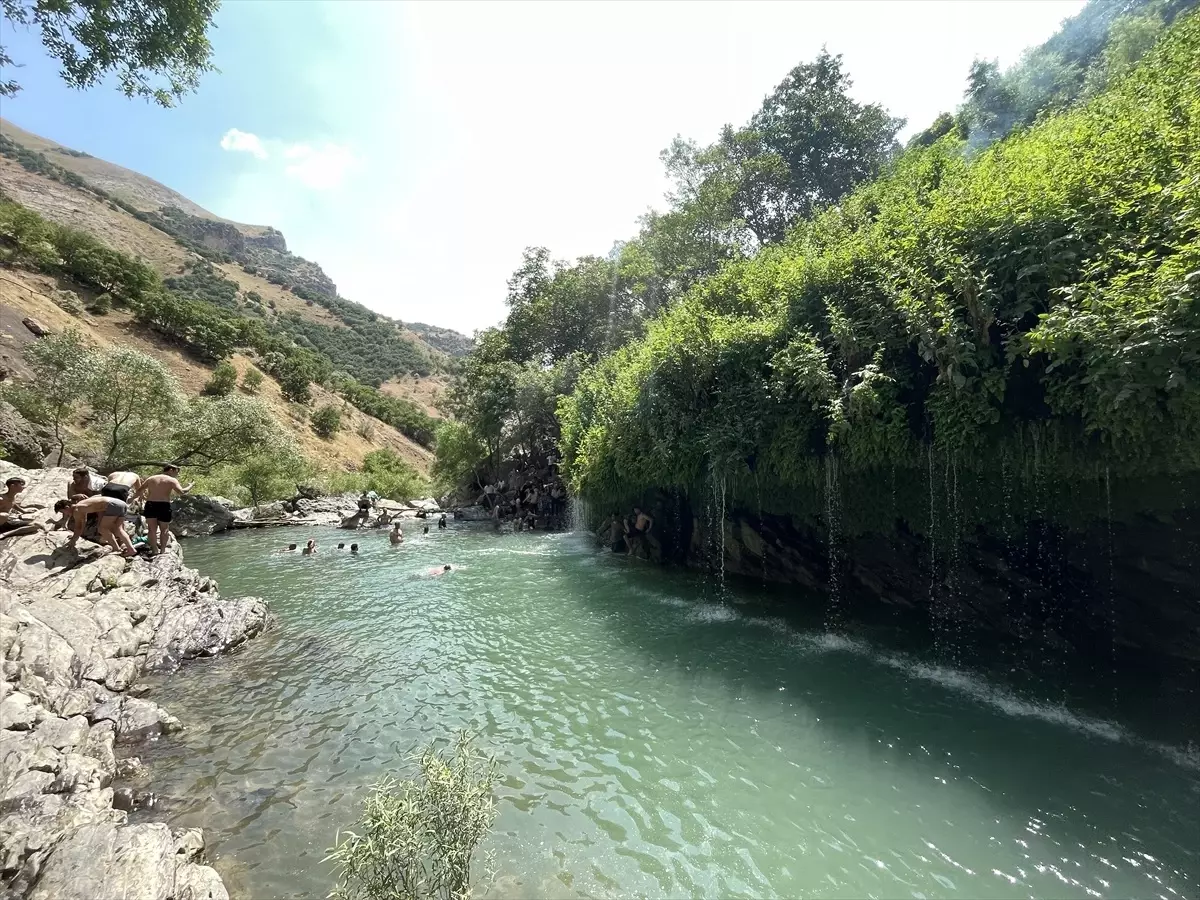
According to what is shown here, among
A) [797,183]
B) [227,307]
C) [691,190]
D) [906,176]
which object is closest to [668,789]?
[906,176]

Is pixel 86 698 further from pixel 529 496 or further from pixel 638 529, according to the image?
pixel 529 496

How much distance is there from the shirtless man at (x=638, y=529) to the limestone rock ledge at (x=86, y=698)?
1333 cm

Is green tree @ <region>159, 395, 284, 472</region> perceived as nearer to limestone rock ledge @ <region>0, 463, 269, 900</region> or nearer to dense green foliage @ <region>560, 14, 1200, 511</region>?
limestone rock ledge @ <region>0, 463, 269, 900</region>

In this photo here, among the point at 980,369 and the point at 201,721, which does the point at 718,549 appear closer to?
the point at 980,369

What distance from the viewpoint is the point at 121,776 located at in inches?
285

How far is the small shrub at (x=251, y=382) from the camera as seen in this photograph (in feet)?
208

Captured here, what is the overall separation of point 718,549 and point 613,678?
28.4 ft

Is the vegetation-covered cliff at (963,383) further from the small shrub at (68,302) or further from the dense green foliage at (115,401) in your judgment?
the small shrub at (68,302)

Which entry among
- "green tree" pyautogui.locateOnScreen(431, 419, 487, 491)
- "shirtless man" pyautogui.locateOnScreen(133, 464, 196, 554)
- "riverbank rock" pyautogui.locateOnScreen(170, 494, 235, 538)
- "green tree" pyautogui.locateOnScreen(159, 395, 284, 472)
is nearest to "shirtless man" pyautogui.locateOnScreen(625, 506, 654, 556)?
"shirtless man" pyautogui.locateOnScreen(133, 464, 196, 554)

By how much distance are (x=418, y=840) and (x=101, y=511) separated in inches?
563

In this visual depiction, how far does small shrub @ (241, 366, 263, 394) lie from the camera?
208 feet

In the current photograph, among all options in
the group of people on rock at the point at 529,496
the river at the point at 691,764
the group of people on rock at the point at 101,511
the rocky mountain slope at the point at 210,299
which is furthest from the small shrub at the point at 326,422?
the river at the point at 691,764

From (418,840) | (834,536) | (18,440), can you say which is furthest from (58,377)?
(834,536)

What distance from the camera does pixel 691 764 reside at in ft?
25.0
